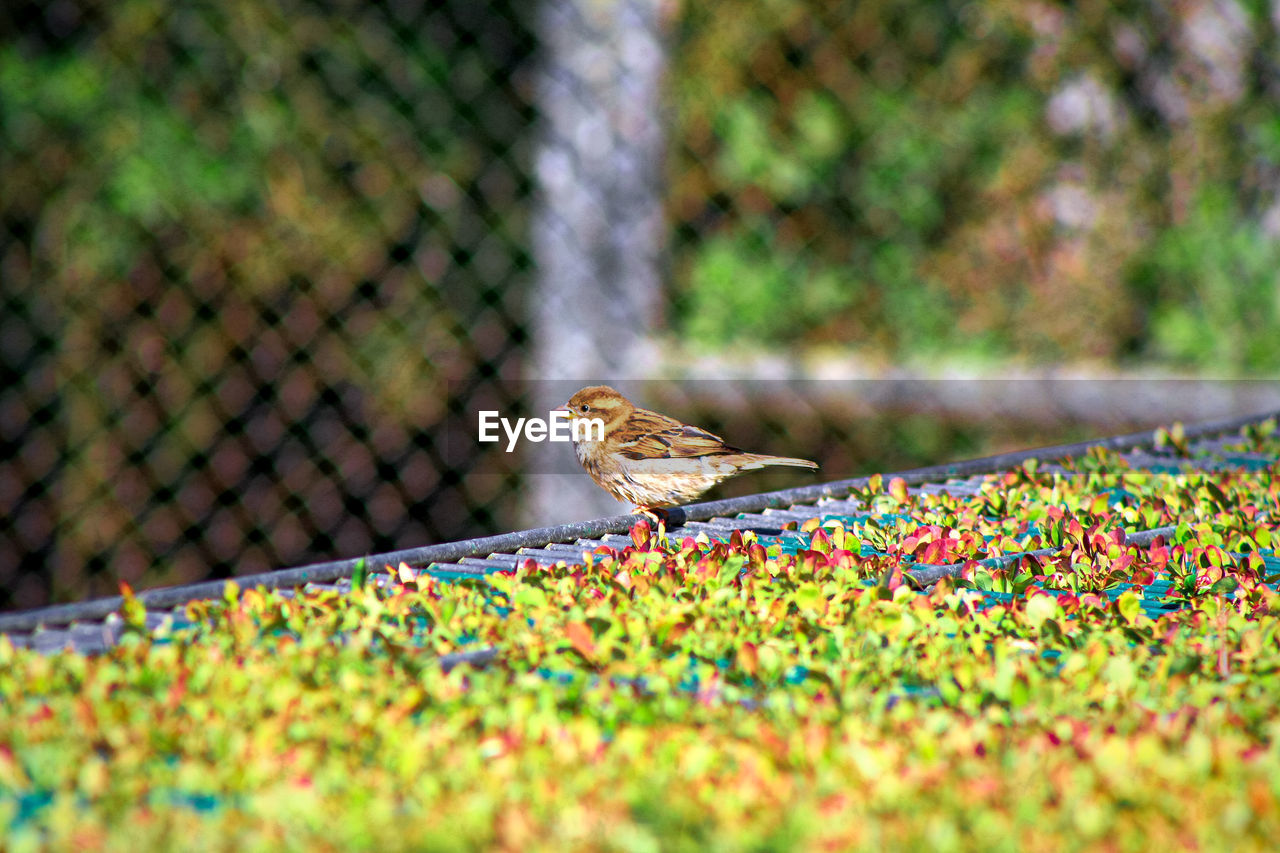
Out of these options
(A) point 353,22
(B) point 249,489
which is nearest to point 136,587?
(B) point 249,489

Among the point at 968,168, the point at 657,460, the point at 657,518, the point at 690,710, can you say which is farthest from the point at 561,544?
the point at 968,168

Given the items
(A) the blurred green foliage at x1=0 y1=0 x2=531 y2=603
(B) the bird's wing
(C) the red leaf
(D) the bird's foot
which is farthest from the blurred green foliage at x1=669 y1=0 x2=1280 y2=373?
(C) the red leaf

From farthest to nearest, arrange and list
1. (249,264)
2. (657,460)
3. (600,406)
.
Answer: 1. (249,264)
2. (600,406)
3. (657,460)

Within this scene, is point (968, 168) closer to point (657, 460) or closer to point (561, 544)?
point (657, 460)

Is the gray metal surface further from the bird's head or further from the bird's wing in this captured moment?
the bird's head

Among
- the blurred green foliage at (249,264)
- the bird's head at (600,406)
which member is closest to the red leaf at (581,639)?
the bird's head at (600,406)
